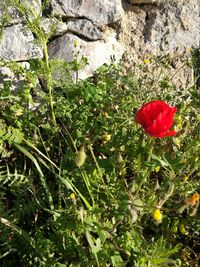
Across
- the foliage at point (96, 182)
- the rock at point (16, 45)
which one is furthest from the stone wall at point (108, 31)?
the foliage at point (96, 182)

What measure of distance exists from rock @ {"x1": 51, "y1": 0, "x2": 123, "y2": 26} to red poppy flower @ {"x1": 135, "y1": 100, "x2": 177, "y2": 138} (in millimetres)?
1331

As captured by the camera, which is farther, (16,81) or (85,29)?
(85,29)

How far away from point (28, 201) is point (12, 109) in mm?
477

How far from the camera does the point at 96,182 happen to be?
1.88 metres

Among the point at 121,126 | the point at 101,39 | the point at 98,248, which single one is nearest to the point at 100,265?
the point at 98,248

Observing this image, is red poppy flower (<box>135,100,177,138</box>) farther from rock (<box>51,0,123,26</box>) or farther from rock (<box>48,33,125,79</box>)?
rock (<box>51,0,123,26</box>)

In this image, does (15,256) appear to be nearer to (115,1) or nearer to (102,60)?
(102,60)

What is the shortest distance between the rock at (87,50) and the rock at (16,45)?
0.15 meters

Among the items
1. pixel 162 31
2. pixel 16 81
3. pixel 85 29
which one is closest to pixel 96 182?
pixel 16 81

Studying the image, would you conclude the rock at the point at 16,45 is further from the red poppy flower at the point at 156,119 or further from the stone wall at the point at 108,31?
the red poppy flower at the point at 156,119

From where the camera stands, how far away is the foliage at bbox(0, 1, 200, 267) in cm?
165

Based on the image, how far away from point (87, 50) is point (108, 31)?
9.1 inches

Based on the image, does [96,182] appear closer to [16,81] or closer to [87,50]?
[16,81]

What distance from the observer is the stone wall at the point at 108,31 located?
2551 millimetres
